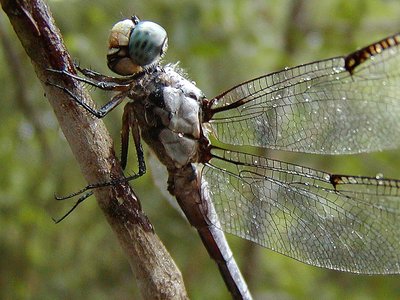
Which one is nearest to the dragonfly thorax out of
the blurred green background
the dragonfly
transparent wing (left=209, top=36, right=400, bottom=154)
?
the dragonfly

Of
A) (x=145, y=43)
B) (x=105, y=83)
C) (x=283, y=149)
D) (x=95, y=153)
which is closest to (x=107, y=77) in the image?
(x=105, y=83)

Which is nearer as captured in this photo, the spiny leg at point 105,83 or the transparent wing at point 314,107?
the spiny leg at point 105,83

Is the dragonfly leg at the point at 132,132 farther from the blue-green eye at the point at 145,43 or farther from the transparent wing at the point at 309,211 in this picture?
the transparent wing at the point at 309,211

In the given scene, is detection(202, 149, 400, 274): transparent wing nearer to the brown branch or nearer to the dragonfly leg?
the dragonfly leg

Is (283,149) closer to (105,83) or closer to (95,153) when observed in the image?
(105,83)

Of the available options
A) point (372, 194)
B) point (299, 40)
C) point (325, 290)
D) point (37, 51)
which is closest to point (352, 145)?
point (372, 194)

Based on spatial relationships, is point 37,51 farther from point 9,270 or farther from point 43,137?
point 9,270

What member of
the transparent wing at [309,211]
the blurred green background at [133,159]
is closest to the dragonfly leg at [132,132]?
the transparent wing at [309,211]
